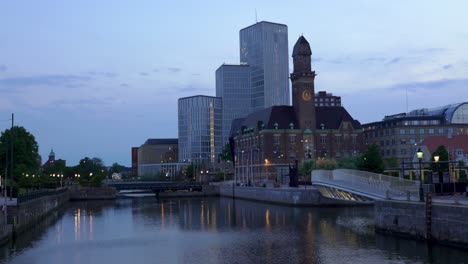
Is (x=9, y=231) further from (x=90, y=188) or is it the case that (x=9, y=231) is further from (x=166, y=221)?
(x=90, y=188)

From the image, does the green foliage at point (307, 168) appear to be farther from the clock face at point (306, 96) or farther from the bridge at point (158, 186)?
the bridge at point (158, 186)

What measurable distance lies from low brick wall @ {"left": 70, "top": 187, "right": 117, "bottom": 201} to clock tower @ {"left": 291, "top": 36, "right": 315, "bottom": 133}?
5350cm

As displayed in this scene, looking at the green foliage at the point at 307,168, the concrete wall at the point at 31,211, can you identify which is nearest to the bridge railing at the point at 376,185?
the concrete wall at the point at 31,211

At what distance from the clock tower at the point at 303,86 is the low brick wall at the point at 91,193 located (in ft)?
176

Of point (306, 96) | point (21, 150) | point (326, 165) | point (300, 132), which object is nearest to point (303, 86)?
point (306, 96)

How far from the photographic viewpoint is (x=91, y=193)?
15112cm

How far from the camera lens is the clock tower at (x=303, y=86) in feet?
522

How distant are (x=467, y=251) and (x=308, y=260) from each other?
1106 centimetres

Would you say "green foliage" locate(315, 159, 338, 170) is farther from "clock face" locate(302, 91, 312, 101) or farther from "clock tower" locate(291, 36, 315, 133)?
"clock face" locate(302, 91, 312, 101)

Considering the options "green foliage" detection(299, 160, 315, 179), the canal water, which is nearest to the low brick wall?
"green foliage" detection(299, 160, 315, 179)

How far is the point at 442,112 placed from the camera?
187125mm

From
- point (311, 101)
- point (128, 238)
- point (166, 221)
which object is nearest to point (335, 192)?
point (166, 221)

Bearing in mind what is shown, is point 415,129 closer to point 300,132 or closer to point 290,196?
point 300,132

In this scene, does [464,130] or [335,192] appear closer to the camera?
[335,192]
